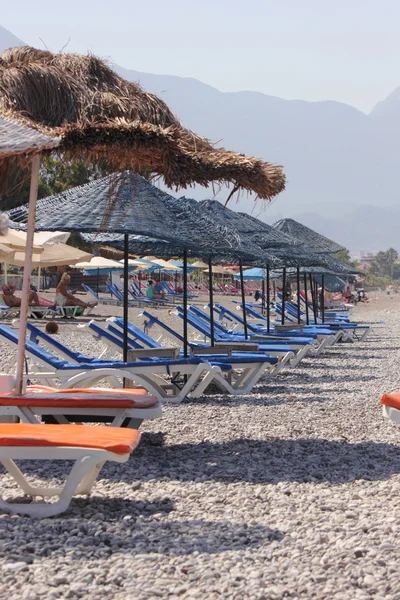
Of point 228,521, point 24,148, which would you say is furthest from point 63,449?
point 24,148

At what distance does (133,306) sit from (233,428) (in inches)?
972

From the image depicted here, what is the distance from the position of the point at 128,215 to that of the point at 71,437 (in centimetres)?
352

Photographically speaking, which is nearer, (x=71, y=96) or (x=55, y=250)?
(x=71, y=96)

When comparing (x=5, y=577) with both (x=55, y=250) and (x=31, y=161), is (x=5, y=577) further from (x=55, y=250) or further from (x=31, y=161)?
(x=55, y=250)

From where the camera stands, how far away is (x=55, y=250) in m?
18.9

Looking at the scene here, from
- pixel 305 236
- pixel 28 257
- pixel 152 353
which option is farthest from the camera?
pixel 305 236

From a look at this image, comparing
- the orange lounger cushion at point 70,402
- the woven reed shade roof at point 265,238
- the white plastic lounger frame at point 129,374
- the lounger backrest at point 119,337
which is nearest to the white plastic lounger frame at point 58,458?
the orange lounger cushion at point 70,402

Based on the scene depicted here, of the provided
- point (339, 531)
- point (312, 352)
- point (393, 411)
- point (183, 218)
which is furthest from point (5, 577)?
point (312, 352)

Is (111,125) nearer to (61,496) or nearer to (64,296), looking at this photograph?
(61,496)

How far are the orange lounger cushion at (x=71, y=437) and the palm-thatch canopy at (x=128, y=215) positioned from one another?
288cm

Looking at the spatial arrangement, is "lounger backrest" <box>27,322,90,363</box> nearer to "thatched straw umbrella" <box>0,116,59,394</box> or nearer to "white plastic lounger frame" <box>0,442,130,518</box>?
"thatched straw umbrella" <box>0,116,59,394</box>

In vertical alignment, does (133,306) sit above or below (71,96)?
below

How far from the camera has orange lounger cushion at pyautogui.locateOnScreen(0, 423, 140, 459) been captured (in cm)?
424

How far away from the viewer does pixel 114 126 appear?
6.07 m
